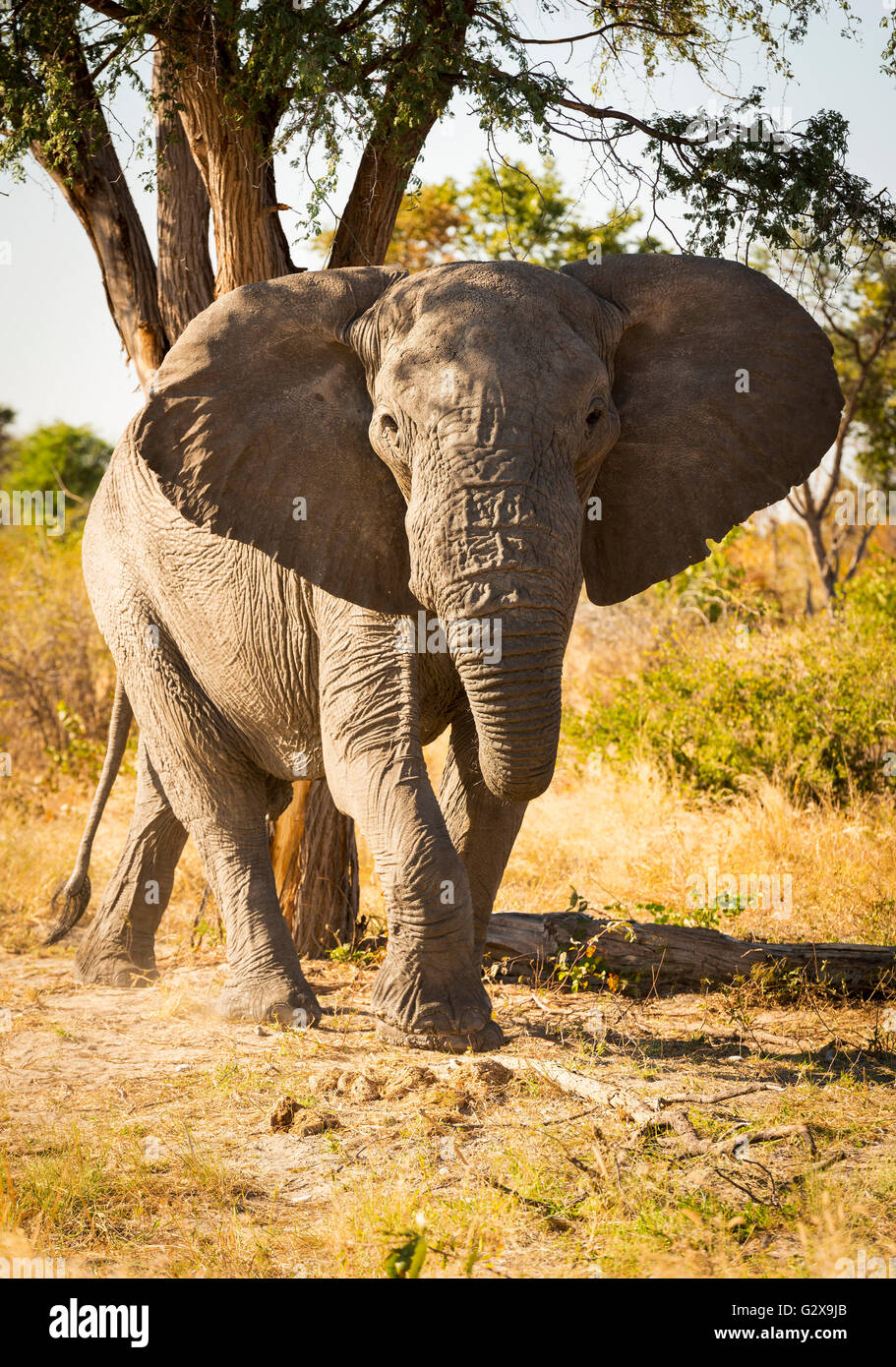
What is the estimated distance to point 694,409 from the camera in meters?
5.35

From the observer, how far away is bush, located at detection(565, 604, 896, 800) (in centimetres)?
962

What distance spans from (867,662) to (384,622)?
585cm

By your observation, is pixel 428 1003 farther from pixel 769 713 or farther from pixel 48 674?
pixel 48 674

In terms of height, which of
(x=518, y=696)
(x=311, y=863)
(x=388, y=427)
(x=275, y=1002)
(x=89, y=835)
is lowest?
(x=275, y=1002)

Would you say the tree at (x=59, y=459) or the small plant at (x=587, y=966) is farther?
the tree at (x=59, y=459)

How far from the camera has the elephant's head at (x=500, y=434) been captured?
4.35 m

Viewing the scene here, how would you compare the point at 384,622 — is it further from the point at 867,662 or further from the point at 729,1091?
the point at 867,662

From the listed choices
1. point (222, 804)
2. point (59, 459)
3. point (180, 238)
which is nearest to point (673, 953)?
point (222, 804)

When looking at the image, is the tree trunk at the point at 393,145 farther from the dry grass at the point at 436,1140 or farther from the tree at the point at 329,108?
the dry grass at the point at 436,1140

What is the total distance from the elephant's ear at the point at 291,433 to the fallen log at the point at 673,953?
7.01 feet

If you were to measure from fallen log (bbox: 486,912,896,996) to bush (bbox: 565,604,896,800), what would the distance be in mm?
3189

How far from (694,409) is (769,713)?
4940 millimetres

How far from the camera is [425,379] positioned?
14.8ft

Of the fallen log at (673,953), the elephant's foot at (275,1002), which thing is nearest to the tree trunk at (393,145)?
the fallen log at (673,953)
